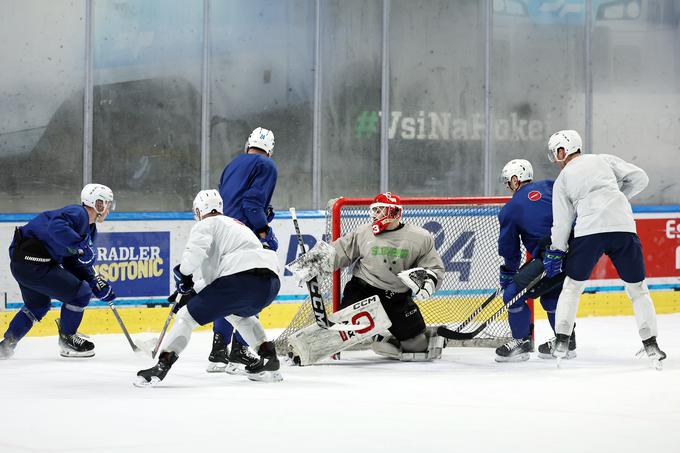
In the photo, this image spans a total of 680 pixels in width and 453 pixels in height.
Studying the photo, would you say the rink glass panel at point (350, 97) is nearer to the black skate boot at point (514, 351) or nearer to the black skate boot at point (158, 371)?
the black skate boot at point (514, 351)

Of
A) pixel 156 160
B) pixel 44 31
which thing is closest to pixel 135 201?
pixel 156 160

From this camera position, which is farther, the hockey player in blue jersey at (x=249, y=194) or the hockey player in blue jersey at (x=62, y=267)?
the hockey player in blue jersey at (x=62, y=267)

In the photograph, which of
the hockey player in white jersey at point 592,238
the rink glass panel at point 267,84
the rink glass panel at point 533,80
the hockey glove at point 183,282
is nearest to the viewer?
the hockey glove at point 183,282

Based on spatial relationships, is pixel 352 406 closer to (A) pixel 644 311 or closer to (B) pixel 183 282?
(B) pixel 183 282

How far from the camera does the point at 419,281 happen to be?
689 cm

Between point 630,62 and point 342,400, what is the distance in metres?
6.18

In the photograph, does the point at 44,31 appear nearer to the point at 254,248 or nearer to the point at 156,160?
the point at 156,160

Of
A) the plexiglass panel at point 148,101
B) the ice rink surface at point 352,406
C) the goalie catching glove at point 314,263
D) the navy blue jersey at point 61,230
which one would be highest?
the plexiglass panel at point 148,101

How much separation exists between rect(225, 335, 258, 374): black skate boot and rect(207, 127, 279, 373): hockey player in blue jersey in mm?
76

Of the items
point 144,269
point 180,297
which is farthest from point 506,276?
point 144,269

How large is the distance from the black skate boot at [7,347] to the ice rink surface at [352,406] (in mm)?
150

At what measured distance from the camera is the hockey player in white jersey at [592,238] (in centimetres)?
664

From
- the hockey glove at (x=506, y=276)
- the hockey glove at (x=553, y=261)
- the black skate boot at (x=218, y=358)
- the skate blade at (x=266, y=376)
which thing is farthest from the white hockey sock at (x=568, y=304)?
the black skate boot at (x=218, y=358)

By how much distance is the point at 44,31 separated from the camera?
8797mm
